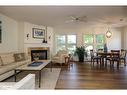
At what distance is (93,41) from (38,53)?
3765 mm

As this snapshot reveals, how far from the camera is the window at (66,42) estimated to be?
11188 millimetres

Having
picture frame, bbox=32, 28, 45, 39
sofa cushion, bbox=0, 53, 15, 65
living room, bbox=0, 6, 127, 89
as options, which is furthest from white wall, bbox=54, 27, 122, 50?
sofa cushion, bbox=0, 53, 15, 65

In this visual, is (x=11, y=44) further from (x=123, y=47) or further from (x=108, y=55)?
(x=123, y=47)

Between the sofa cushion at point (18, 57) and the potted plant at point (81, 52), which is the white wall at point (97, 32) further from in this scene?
the sofa cushion at point (18, 57)

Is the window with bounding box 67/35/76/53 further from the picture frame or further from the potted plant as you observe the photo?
the picture frame

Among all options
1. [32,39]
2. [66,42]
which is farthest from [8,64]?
[66,42]

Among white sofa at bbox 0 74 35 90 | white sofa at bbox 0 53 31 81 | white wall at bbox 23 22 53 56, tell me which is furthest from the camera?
white wall at bbox 23 22 53 56

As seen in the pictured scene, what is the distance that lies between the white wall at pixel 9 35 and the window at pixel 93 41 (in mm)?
4781

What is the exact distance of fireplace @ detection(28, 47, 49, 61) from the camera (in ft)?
30.1

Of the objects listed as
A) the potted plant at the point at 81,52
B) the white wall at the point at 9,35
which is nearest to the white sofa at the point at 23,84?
the white wall at the point at 9,35

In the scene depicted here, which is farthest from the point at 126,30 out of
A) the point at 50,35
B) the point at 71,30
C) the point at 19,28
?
the point at 19,28

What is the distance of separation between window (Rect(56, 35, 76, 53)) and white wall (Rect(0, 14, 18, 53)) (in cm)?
360

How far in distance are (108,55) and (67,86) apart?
4558 millimetres
